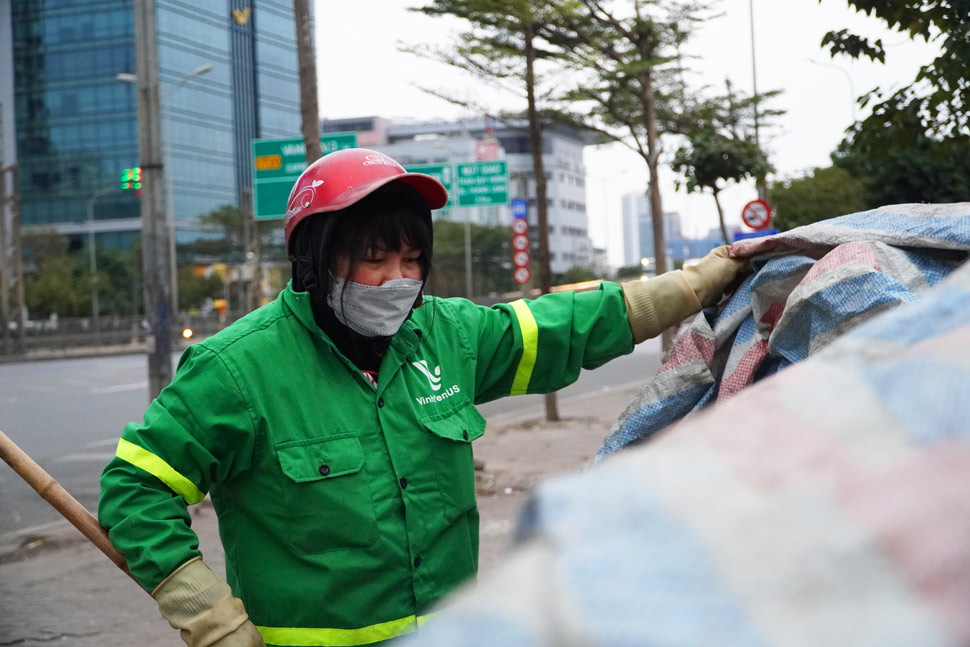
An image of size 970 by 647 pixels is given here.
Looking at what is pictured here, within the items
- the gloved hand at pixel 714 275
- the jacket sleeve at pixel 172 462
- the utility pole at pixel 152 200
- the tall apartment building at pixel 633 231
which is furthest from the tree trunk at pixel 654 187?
the tall apartment building at pixel 633 231

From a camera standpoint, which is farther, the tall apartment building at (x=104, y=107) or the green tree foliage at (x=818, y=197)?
the tall apartment building at (x=104, y=107)

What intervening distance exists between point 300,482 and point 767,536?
1645mm

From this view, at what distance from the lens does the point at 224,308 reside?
43500mm

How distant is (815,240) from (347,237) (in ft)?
3.18

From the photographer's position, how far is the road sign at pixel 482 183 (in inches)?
806

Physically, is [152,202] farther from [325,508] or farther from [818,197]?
[818,197]

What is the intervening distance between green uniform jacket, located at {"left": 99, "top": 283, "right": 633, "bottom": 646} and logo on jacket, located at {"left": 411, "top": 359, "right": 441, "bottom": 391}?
3 centimetres

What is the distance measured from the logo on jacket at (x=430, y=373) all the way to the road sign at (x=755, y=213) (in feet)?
47.4

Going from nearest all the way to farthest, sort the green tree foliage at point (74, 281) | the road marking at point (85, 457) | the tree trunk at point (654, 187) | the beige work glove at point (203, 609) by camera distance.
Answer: the beige work glove at point (203, 609), the road marking at point (85, 457), the tree trunk at point (654, 187), the green tree foliage at point (74, 281)

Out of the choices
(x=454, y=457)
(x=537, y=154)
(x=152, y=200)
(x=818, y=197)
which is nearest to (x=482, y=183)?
(x=537, y=154)

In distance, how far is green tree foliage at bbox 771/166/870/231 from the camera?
108 ft

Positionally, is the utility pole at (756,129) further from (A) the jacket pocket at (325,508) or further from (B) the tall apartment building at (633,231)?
(B) the tall apartment building at (633,231)

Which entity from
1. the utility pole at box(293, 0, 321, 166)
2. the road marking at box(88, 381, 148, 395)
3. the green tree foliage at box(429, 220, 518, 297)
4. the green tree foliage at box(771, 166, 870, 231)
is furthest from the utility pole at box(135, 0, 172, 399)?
the green tree foliage at box(429, 220, 518, 297)

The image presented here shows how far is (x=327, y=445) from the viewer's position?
209 centimetres
